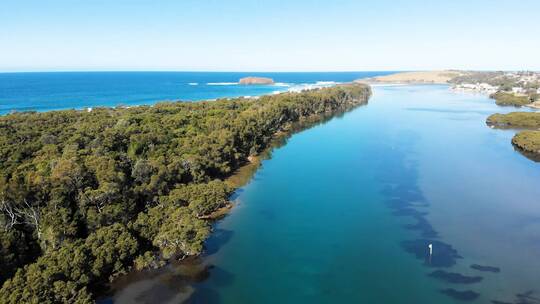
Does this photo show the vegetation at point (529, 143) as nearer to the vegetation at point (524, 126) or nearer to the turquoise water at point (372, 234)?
the vegetation at point (524, 126)

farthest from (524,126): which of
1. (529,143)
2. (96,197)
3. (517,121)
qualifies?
(96,197)

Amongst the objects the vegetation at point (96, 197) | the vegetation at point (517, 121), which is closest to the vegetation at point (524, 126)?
the vegetation at point (517, 121)

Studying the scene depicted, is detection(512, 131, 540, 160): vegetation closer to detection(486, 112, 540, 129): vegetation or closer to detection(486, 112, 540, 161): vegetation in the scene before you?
detection(486, 112, 540, 161): vegetation

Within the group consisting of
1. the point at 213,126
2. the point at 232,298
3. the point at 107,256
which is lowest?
the point at 232,298

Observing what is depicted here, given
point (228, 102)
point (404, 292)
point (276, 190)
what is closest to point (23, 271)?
point (404, 292)

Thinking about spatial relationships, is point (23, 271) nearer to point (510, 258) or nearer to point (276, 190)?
point (276, 190)

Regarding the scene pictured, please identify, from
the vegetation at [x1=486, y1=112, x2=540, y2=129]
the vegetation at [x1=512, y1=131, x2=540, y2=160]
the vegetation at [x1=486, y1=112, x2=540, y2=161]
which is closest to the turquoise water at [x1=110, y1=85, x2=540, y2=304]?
the vegetation at [x1=512, y1=131, x2=540, y2=160]

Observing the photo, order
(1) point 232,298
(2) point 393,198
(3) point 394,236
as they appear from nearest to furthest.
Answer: (1) point 232,298 → (3) point 394,236 → (2) point 393,198

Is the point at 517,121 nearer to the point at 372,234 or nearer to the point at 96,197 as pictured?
the point at 372,234
